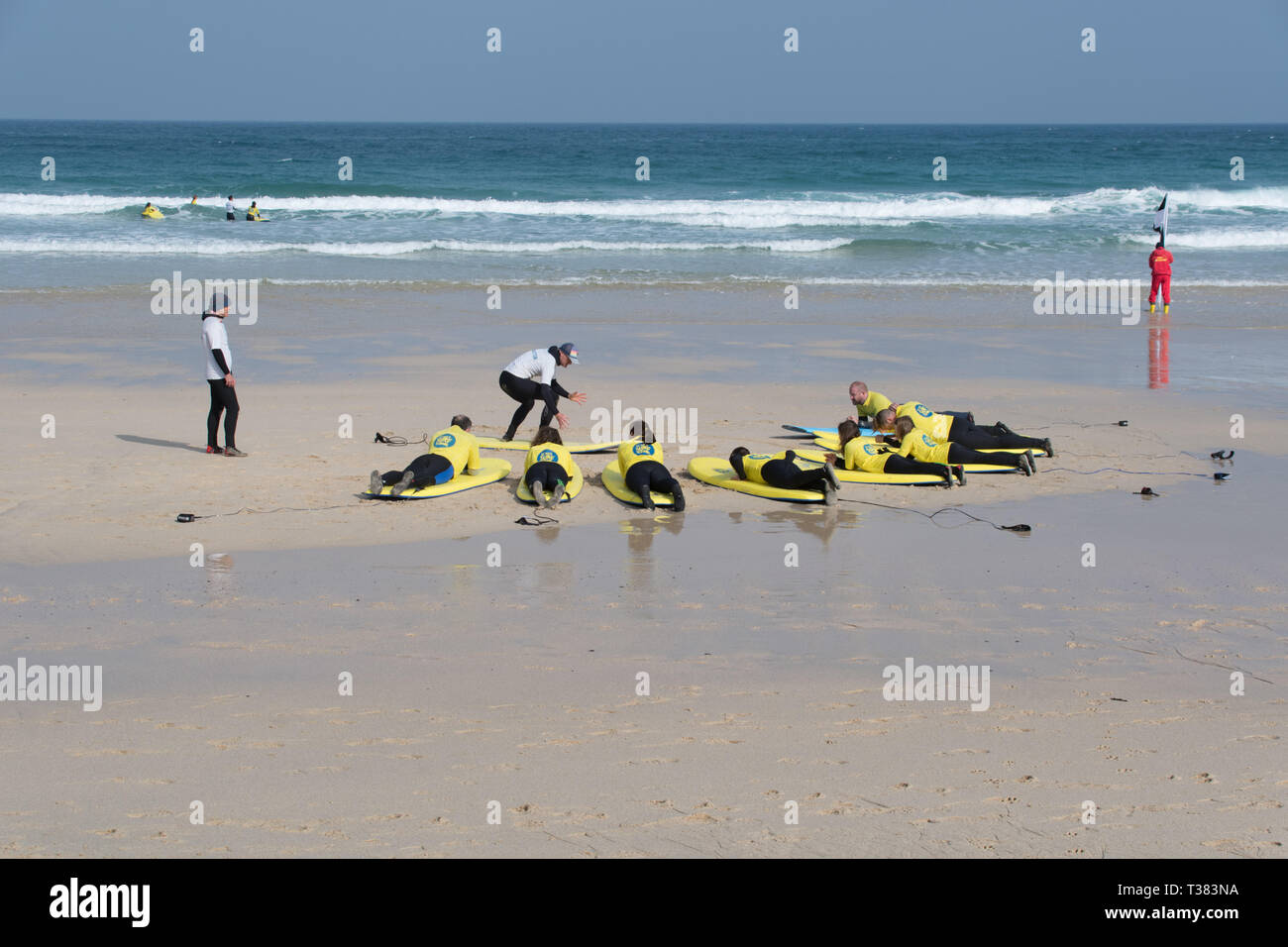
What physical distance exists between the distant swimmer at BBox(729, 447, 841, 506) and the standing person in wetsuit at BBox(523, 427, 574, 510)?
1579 millimetres

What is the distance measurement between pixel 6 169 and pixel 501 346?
43769 mm

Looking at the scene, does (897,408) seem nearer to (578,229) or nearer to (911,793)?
(911,793)

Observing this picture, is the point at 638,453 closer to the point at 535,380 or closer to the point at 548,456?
the point at 548,456

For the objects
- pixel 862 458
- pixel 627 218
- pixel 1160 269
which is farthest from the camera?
pixel 627 218

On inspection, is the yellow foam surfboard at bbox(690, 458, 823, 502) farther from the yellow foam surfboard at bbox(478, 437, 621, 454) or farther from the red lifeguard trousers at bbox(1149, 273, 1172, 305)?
the red lifeguard trousers at bbox(1149, 273, 1172, 305)

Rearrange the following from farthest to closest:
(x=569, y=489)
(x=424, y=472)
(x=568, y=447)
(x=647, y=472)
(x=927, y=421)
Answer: (x=568, y=447), (x=927, y=421), (x=569, y=489), (x=424, y=472), (x=647, y=472)

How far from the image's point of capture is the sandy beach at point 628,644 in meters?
5.09

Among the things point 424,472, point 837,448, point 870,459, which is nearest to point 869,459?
point 870,459

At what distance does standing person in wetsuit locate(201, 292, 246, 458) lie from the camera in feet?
37.1

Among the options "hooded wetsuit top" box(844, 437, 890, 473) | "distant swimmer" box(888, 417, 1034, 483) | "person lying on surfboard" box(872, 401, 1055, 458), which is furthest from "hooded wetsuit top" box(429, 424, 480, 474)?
"distant swimmer" box(888, 417, 1034, 483)

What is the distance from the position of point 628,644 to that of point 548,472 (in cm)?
345

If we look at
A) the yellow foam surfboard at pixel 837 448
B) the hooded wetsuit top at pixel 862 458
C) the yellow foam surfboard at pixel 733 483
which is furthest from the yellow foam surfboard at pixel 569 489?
the yellow foam surfboard at pixel 837 448

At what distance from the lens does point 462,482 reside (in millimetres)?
10719

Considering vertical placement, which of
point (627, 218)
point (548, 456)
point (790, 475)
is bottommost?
point (790, 475)
